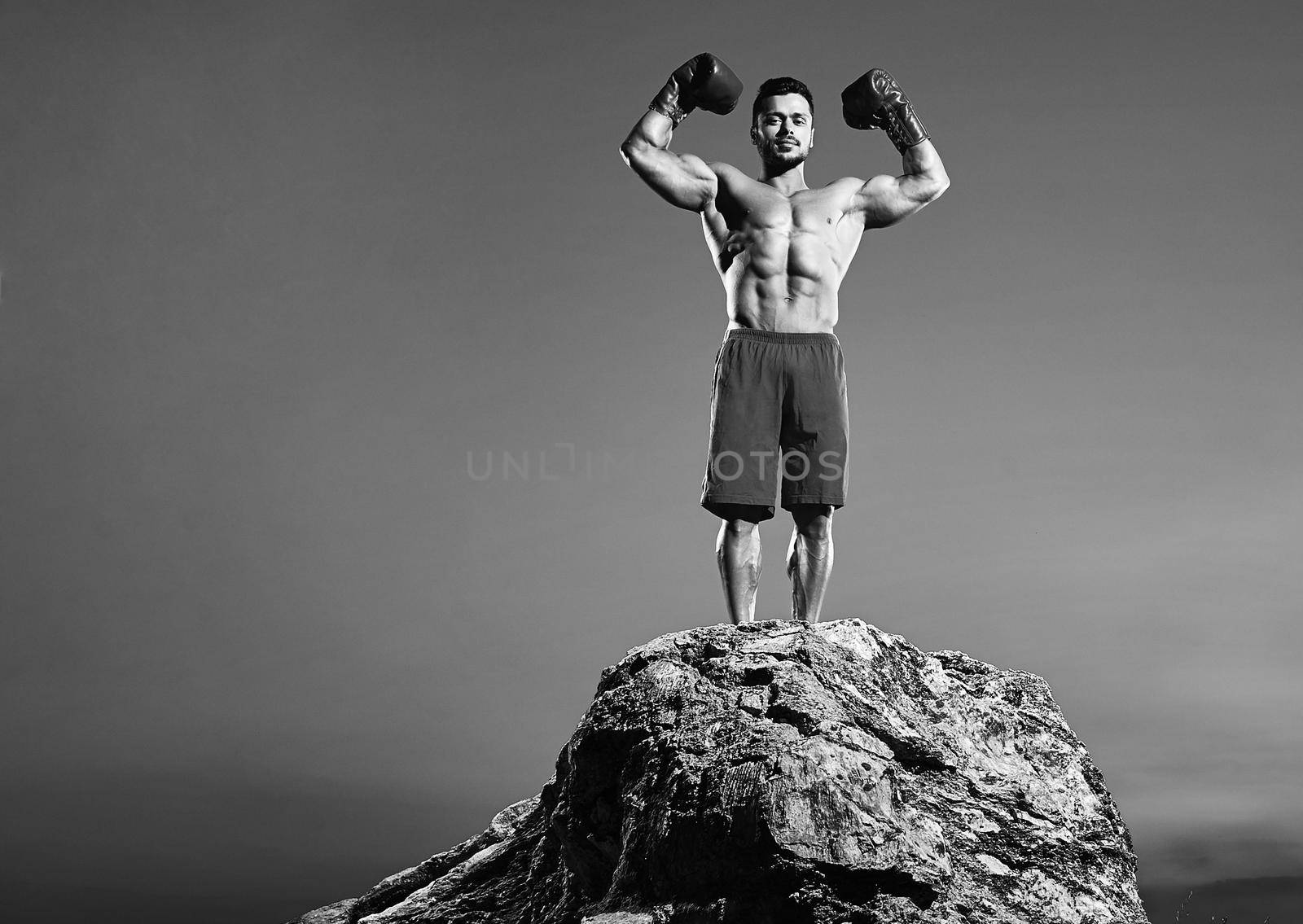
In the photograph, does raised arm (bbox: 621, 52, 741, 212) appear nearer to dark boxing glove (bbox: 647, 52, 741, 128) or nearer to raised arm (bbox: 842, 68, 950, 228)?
dark boxing glove (bbox: 647, 52, 741, 128)

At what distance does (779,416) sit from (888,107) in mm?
1513

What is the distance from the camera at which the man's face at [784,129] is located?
6.37 metres

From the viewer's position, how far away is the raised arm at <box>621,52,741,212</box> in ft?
20.7

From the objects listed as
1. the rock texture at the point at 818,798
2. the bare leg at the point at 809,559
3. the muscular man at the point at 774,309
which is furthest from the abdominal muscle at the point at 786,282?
the rock texture at the point at 818,798

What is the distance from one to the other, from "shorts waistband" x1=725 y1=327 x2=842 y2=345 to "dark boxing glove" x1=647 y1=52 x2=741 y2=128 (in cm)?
101

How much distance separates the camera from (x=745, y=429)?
6.23 m

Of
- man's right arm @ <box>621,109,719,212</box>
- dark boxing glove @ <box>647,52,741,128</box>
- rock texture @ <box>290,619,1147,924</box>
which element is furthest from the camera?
dark boxing glove @ <box>647,52,741,128</box>

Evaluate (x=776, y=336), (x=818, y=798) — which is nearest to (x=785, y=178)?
(x=776, y=336)

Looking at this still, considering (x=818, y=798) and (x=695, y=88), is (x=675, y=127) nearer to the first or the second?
(x=695, y=88)

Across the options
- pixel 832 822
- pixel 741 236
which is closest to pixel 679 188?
pixel 741 236

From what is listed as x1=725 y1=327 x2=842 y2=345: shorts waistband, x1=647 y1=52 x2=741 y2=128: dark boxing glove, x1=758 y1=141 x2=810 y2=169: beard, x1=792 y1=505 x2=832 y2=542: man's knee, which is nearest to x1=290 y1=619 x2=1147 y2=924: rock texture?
x1=792 y1=505 x2=832 y2=542: man's knee

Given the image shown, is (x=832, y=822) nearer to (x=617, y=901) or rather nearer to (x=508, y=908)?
(x=617, y=901)

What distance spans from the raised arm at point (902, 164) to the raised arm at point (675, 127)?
2.01ft

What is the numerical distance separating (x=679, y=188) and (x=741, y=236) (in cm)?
34
